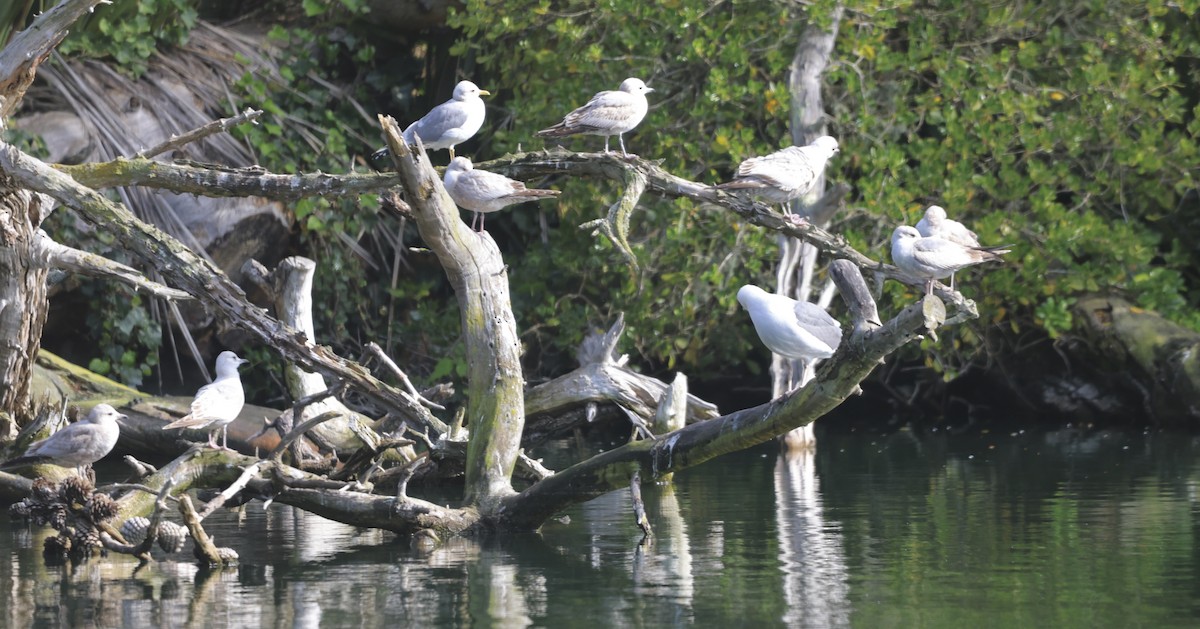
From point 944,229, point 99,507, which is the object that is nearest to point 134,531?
point 99,507

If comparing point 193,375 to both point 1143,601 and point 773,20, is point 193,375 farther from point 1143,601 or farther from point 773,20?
point 1143,601

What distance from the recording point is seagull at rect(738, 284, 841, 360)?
7.38 metres

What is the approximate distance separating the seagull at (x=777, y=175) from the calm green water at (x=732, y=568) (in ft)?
6.10

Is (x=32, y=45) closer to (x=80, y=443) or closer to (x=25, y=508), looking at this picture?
(x=80, y=443)

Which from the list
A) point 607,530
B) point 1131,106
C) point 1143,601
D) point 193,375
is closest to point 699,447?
point 607,530

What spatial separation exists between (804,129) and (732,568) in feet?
23.5

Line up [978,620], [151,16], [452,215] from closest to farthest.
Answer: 1. [978,620]
2. [452,215]
3. [151,16]

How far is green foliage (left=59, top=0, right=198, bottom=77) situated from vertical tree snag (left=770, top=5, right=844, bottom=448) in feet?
20.1

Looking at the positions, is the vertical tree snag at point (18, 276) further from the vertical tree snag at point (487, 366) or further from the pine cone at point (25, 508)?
the vertical tree snag at point (487, 366)

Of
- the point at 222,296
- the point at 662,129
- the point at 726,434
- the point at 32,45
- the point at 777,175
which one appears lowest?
the point at 726,434

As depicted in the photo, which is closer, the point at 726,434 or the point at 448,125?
the point at 726,434

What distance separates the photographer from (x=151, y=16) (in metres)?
14.7

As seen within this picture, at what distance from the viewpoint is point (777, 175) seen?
28.8 feet

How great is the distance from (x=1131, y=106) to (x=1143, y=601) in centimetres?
883
